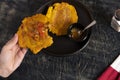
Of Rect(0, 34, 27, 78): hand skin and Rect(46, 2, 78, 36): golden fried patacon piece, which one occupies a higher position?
Rect(46, 2, 78, 36): golden fried patacon piece

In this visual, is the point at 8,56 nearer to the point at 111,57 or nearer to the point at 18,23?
the point at 18,23

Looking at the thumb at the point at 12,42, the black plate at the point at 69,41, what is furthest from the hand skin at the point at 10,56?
the black plate at the point at 69,41

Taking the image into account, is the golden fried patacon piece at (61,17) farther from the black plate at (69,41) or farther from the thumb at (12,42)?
the thumb at (12,42)

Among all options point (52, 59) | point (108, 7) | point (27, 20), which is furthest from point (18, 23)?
point (108, 7)

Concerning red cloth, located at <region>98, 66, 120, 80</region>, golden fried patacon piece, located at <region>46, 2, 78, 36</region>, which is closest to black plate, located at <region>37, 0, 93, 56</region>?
golden fried patacon piece, located at <region>46, 2, 78, 36</region>

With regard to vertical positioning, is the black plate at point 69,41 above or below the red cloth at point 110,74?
above

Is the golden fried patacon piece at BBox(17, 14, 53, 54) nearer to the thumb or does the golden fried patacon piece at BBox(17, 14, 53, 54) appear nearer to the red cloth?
the thumb

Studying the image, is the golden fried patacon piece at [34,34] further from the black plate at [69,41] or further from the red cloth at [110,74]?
the red cloth at [110,74]
